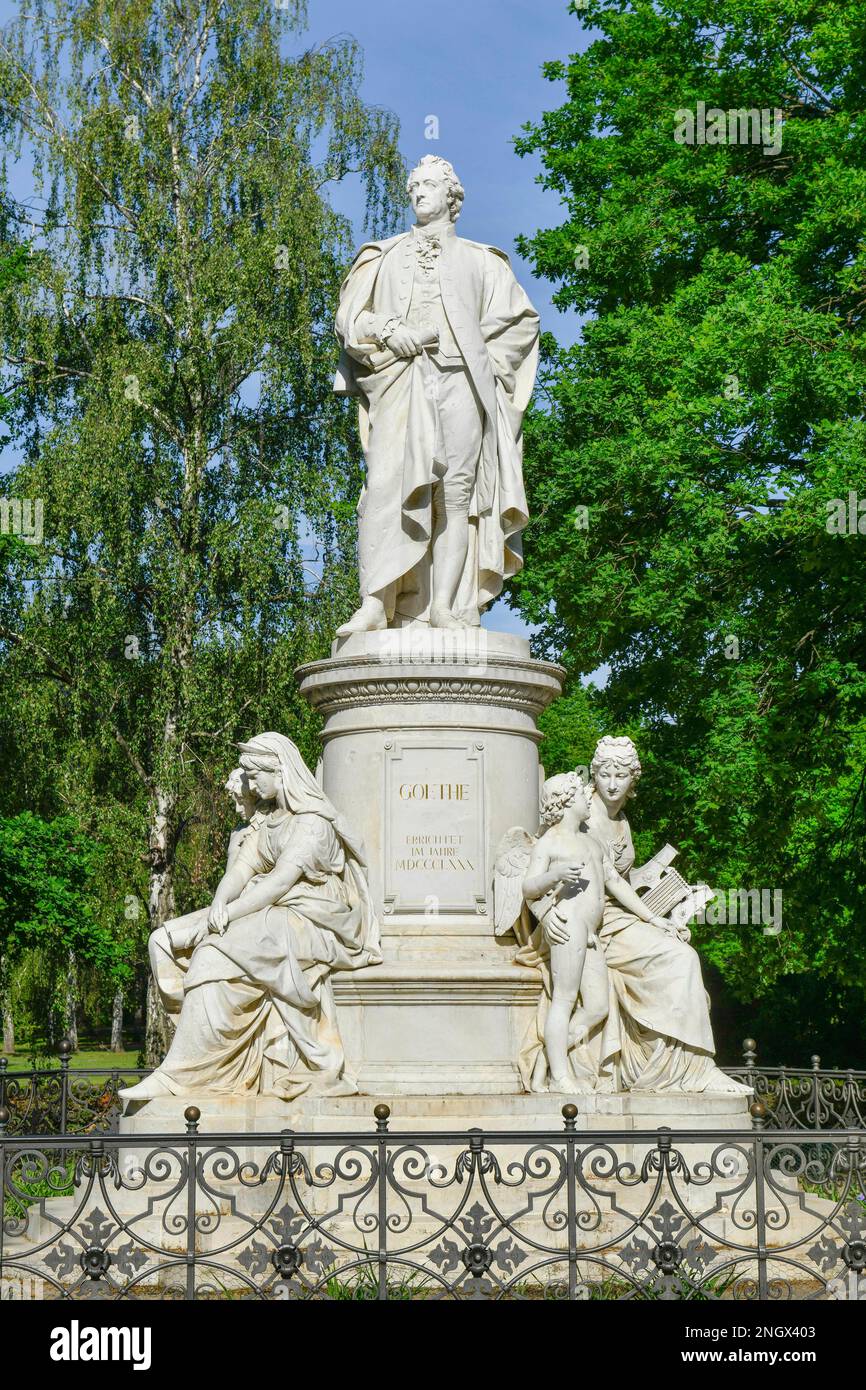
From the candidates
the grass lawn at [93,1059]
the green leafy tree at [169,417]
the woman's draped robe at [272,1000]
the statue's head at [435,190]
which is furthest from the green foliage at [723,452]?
the grass lawn at [93,1059]

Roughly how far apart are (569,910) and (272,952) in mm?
1656

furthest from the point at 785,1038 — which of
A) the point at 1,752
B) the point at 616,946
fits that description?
the point at 616,946

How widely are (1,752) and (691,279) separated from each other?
9582 mm

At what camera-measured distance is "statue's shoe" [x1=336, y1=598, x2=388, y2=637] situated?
35.3 ft

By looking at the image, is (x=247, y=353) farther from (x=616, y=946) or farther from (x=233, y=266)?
(x=616, y=946)

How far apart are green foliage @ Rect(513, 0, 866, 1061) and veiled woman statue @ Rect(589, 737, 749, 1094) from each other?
7133mm

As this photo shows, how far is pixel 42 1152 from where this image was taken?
26.0 ft

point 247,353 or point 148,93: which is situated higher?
point 148,93

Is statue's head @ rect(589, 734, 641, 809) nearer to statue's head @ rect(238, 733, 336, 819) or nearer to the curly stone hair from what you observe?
the curly stone hair

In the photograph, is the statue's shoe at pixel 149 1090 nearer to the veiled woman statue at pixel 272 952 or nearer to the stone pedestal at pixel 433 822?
the veiled woman statue at pixel 272 952

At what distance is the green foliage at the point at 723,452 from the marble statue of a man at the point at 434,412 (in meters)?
5.72

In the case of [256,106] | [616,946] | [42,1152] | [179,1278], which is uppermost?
[256,106]

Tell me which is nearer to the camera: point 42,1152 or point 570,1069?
point 42,1152

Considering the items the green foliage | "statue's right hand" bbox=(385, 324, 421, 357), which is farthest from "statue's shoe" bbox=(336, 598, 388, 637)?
the green foliage
